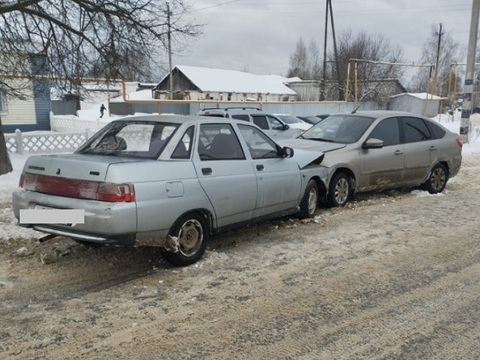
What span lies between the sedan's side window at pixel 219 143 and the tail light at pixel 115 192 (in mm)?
1079

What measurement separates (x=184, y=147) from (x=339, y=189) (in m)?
3.74

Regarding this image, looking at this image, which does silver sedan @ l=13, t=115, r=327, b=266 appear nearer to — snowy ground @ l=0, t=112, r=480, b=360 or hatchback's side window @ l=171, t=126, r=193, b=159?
hatchback's side window @ l=171, t=126, r=193, b=159

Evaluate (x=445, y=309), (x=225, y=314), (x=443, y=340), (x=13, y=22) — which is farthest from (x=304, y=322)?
(x=13, y=22)

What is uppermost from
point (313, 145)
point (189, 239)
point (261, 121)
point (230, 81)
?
point (230, 81)

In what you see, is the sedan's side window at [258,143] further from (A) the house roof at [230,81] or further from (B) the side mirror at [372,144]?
(A) the house roof at [230,81]

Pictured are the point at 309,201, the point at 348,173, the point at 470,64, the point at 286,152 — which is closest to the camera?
the point at 286,152

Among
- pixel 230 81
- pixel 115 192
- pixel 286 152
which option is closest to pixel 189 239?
pixel 115 192

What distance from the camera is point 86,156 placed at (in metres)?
4.73

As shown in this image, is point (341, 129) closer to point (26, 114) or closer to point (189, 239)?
point (189, 239)

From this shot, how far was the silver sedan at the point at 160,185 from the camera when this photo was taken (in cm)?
413

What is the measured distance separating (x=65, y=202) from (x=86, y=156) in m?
0.67

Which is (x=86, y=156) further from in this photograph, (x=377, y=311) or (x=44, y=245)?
(x=377, y=311)

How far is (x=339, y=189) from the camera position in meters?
7.73

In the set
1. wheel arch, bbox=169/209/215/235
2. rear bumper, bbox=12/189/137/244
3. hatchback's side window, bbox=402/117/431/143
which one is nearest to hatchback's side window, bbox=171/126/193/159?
wheel arch, bbox=169/209/215/235
